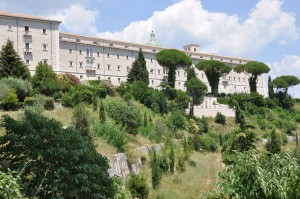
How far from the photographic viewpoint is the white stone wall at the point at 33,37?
A: 5538 cm

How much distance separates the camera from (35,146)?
16938 millimetres

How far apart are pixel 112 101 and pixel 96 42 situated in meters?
31.9

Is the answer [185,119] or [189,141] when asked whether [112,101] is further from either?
[185,119]

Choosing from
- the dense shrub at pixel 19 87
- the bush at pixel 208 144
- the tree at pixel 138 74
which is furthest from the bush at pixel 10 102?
the tree at pixel 138 74

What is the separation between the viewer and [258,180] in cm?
838

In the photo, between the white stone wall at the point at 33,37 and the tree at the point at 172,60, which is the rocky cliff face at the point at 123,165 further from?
the tree at the point at 172,60

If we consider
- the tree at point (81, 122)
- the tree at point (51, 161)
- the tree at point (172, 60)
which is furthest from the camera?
the tree at point (172, 60)

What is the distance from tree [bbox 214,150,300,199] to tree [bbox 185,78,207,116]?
46.7m

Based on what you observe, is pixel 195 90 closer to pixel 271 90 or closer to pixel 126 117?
pixel 126 117

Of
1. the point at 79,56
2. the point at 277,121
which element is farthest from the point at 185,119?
the point at 79,56

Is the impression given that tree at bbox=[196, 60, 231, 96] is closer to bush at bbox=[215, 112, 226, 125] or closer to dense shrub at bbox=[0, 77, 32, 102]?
bush at bbox=[215, 112, 226, 125]

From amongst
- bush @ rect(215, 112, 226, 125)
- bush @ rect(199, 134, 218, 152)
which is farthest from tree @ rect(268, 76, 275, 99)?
bush @ rect(199, 134, 218, 152)

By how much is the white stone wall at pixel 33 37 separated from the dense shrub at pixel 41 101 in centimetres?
2030

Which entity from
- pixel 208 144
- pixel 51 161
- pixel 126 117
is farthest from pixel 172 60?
pixel 51 161
